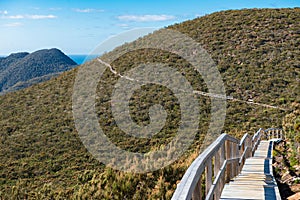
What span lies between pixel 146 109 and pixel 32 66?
383 feet

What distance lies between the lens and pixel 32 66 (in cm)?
13750

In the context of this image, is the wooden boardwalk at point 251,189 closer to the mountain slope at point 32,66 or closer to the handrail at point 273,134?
the handrail at point 273,134

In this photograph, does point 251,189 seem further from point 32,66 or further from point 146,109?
point 32,66

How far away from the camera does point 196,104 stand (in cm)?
2744

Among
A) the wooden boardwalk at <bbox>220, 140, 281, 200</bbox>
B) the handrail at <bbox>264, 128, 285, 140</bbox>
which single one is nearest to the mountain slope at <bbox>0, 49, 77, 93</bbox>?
the handrail at <bbox>264, 128, 285, 140</bbox>

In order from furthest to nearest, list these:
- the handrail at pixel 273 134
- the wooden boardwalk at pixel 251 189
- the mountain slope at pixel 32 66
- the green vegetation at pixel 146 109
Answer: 1. the mountain slope at pixel 32 66
2. the handrail at pixel 273 134
3. the green vegetation at pixel 146 109
4. the wooden boardwalk at pixel 251 189

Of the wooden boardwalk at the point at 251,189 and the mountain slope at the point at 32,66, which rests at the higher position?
the wooden boardwalk at the point at 251,189

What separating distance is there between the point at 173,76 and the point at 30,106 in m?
11.8

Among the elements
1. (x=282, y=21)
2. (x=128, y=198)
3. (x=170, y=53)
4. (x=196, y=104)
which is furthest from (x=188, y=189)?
(x=282, y=21)

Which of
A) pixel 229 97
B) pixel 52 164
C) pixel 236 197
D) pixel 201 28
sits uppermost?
pixel 201 28

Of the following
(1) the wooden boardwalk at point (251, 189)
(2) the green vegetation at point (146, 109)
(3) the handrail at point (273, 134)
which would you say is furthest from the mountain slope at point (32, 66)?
(1) the wooden boardwalk at point (251, 189)

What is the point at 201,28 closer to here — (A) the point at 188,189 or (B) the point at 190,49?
(B) the point at 190,49

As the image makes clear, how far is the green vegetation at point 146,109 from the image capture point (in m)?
9.40

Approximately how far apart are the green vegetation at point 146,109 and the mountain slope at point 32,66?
309ft
